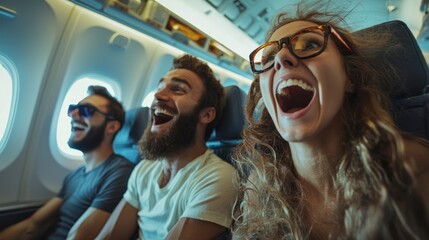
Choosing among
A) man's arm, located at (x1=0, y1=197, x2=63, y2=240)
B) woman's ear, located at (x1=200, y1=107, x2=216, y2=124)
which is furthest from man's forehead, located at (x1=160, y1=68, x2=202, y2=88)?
man's arm, located at (x1=0, y1=197, x2=63, y2=240)

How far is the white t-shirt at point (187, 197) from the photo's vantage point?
1107 millimetres

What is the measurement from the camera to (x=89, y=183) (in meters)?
1.98

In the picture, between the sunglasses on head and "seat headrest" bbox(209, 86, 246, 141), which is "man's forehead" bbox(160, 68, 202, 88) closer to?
"seat headrest" bbox(209, 86, 246, 141)

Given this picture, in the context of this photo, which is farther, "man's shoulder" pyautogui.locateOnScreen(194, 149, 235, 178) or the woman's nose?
"man's shoulder" pyautogui.locateOnScreen(194, 149, 235, 178)

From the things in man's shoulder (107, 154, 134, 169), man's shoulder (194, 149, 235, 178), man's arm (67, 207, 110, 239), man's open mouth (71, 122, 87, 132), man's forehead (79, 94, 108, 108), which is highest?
man's forehead (79, 94, 108, 108)

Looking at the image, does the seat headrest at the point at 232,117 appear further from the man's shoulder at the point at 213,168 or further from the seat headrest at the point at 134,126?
the seat headrest at the point at 134,126

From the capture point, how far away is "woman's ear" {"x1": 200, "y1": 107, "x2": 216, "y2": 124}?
5.64ft

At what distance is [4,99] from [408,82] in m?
3.37

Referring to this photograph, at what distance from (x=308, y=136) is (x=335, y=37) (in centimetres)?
43

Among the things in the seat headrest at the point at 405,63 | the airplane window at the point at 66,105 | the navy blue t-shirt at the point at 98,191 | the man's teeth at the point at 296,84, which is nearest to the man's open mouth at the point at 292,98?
the man's teeth at the point at 296,84

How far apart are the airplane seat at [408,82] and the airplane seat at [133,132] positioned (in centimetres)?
221

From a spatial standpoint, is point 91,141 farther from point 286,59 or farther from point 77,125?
point 286,59

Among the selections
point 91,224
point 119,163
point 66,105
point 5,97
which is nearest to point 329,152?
point 91,224

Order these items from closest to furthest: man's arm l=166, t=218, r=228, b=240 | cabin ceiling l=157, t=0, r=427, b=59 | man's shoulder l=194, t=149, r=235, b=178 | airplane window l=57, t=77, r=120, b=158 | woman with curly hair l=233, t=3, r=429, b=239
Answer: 1. woman with curly hair l=233, t=3, r=429, b=239
2. man's arm l=166, t=218, r=228, b=240
3. man's shoulder l=194, t=149, r=235, b=178
4. cabin ceiling l=157, t=0, r=427, b=59
5. airplane window l=57, t=77, r=120, b=158
